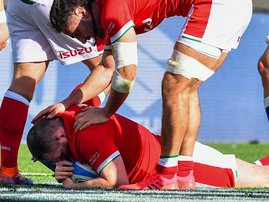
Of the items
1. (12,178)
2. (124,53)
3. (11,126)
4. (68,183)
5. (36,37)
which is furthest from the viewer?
(36,37)

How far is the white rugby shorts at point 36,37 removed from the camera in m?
6.62

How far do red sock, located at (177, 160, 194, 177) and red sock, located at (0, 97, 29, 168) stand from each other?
132 centimetres

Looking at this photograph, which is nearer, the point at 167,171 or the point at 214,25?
the point at 167,171

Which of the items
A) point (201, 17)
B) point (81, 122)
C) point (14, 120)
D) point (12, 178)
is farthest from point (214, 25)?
point (12, 178)

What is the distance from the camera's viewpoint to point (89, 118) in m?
5.80

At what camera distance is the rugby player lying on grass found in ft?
18.6

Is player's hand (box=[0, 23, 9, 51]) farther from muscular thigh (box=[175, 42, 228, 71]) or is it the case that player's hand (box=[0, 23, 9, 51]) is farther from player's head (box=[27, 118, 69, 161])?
muscular thigh (box=[175, 42, 228, 71])

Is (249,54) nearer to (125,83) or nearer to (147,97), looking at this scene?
(147,97)

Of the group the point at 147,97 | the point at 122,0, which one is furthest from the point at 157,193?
the point at 147,97

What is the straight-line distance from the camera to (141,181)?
5965 mm

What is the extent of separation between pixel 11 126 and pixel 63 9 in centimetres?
128

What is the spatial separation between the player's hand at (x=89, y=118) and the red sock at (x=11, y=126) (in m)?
0.83

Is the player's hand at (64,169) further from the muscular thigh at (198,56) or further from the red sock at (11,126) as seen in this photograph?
the muscular thigh at (198,56)

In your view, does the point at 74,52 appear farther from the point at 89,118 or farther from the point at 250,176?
the point at 250,176
